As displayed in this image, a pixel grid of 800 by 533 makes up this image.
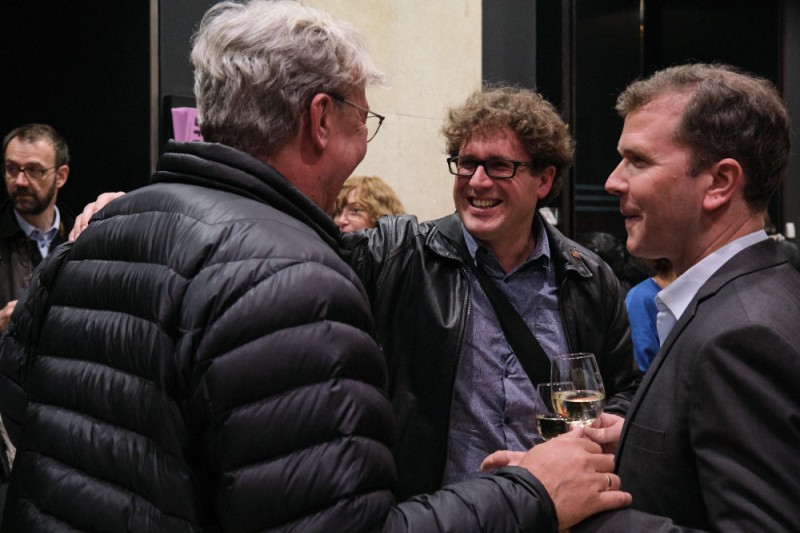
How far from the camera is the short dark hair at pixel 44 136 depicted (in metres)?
4.50

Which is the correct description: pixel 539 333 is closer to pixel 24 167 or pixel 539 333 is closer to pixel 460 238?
pixel 460 238

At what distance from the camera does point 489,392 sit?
259 cm

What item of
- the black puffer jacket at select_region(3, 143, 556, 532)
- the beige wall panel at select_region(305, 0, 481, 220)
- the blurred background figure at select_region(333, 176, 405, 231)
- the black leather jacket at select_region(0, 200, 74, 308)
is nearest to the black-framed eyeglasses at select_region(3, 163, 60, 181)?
the black leather jacket at select_region(0, 200, 74, 308)

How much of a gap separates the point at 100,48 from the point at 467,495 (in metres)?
3.68

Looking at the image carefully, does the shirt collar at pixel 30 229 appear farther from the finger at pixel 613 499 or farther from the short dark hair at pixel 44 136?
the finger at pixel 613 499

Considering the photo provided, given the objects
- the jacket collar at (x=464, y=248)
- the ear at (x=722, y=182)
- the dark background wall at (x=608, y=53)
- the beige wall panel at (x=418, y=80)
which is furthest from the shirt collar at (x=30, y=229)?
the ear at (x=722, y=182)

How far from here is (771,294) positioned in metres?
1.59

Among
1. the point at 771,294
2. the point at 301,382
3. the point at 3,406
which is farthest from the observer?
the point at 3,406

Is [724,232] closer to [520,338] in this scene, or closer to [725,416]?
[725,416]

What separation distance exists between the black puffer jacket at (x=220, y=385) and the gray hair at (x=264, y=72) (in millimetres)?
112

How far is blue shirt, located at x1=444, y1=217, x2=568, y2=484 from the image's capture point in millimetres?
2559

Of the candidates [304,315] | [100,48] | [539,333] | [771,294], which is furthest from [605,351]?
[100,48]

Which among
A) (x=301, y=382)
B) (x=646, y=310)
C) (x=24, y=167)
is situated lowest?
(x=646, y=310)

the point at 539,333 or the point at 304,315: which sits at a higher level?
the point at 304,315
